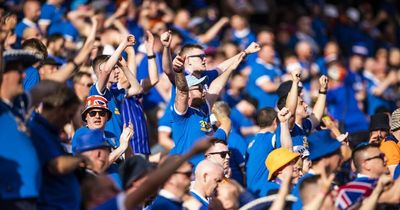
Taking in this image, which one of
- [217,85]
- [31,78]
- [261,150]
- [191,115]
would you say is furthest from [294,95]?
[31,78]

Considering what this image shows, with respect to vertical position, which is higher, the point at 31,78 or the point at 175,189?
the point at 175,189

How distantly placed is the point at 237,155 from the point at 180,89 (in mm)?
2334

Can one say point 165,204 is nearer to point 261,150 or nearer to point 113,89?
point 113,89

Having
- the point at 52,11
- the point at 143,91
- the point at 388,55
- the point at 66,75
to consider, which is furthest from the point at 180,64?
the point at 388,55

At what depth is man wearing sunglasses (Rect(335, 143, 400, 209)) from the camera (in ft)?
28.5

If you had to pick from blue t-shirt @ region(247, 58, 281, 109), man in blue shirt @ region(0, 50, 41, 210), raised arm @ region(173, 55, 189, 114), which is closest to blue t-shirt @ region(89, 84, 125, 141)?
raised arm @ region(173, 55, 189, 114)

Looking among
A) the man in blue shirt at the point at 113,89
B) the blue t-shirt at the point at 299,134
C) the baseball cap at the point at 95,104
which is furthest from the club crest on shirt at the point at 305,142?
the baseball cap at the point at 95,104

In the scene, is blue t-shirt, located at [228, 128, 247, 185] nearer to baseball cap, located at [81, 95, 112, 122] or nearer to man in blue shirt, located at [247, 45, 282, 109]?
baseball cap, located at [81, 95, 112, 122]

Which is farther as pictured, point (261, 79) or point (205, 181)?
point (261, 79)

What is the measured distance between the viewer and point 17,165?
25.9 ft

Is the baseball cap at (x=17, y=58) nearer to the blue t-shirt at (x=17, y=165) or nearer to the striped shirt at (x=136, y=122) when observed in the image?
the blue t-shirt at (x=17, y=165)

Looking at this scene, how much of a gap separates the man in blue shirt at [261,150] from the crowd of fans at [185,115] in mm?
19

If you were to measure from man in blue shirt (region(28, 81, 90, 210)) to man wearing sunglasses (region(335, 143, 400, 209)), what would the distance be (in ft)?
7.21

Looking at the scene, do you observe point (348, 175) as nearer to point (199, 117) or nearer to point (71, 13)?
point (199, 117)
